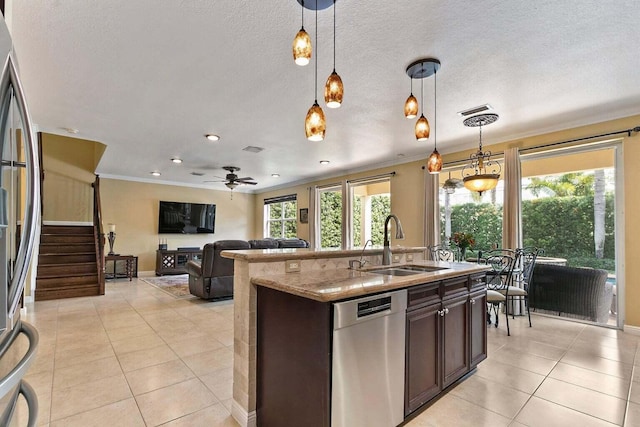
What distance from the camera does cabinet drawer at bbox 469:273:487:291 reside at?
2629mm

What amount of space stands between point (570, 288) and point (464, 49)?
147 inches

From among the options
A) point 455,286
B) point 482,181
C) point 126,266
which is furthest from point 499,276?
point 126,266

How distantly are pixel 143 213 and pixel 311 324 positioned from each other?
8317 millimetres

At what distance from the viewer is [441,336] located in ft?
7.30

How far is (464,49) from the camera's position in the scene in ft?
8.03

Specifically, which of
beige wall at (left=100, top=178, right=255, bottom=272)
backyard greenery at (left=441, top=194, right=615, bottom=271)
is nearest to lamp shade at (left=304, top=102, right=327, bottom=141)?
backyard greenery at (left=441, top=194, right=615, bottom=271)

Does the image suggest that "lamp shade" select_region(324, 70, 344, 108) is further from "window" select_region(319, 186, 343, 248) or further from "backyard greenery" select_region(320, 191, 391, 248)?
"window" select_region(319, 186, 343, 248)

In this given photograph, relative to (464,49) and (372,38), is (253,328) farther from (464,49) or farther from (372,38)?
(464,49)

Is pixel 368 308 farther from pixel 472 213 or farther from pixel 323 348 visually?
pixel 472 213

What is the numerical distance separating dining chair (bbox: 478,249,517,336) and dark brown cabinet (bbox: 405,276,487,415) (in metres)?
1.03

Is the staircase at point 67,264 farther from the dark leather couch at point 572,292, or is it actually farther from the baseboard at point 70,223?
the dark leather couch at point 572,292

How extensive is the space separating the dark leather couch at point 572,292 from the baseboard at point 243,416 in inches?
176

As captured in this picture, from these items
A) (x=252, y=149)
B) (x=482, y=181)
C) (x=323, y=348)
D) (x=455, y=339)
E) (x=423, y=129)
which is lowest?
(x=455, y=339)

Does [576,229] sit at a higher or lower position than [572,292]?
higher
